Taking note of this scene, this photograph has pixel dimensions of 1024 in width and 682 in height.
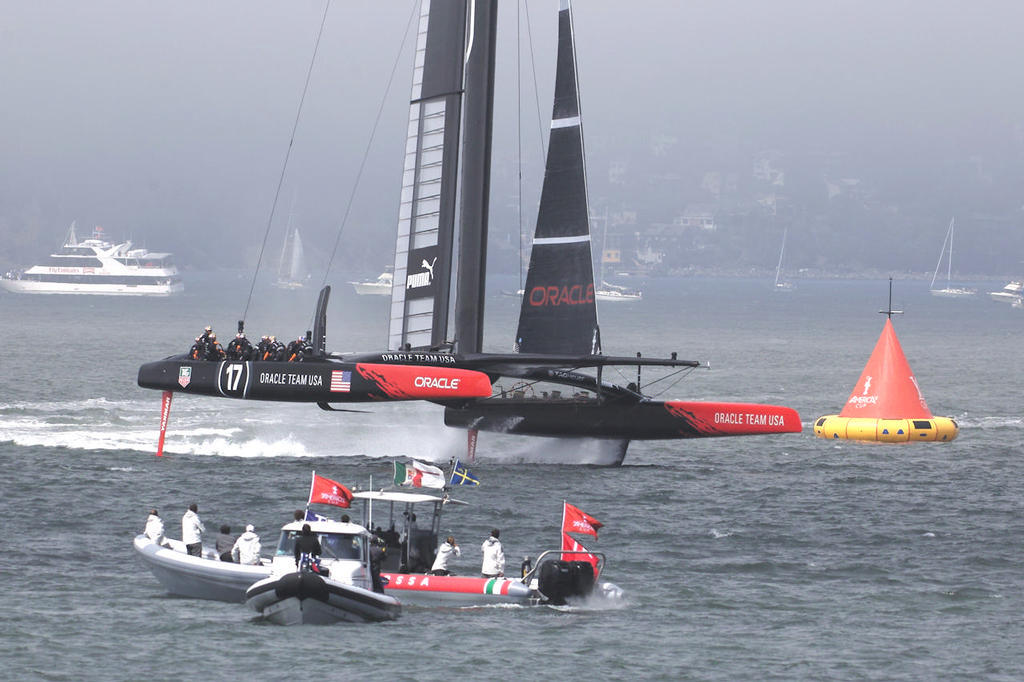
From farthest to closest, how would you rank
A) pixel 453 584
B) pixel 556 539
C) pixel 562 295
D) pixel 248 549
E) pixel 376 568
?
1. pixel 562 295
2. pixel 556 539
3. pixel 453 584
4. pixel 248 549
5. pixel 376 568

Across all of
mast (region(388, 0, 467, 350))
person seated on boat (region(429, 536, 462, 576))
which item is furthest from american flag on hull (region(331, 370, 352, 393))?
person seated on boat (region(429, 536, 462, 576))

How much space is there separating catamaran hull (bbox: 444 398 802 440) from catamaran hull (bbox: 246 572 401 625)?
1607cm

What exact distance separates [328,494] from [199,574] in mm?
2442

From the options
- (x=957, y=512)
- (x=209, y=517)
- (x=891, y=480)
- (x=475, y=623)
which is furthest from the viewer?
(x=891, y=480)

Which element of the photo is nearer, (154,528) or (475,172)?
(154,528)

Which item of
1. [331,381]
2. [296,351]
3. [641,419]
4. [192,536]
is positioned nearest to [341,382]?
[331,381]

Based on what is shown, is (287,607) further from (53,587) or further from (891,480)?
(891,480)

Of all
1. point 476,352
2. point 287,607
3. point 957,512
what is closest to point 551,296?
point 476,352

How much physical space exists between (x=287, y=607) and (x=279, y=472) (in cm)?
1592

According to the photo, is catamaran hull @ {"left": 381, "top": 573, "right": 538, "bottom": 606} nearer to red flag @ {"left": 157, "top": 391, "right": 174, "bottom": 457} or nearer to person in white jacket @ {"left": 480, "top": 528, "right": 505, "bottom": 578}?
person in white jacket @ {"left": 480, "top": 528, "right": 505, "bottom": 578}

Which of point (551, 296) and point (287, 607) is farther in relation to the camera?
point (551, 296)

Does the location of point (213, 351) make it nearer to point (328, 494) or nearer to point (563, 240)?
point (563, 240)

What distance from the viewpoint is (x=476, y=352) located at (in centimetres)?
3859

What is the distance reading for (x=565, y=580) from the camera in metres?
22.9
